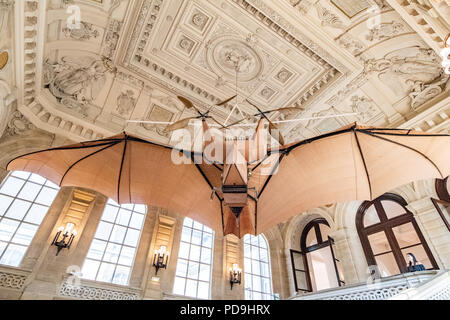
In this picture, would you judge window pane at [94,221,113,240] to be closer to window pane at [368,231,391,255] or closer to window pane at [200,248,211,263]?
window pane at [200,248,211,263]

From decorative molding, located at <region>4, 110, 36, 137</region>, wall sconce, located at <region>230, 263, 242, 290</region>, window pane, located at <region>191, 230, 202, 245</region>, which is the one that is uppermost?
decorative molding, located at <region>4, 110, 36, 137</region>

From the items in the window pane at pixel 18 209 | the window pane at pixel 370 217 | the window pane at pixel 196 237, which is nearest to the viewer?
the window pane at pixel 18 209

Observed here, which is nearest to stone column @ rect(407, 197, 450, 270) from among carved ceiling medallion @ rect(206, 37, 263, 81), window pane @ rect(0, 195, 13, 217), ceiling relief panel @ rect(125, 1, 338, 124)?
ceiling relief panel @ rect(125, 1, 338, 124)

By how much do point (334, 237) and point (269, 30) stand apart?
5.44 meters

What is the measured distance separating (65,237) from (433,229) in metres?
7.42

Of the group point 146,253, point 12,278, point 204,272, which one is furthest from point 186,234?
point 12,278

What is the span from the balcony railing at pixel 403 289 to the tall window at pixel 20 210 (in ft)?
18.5

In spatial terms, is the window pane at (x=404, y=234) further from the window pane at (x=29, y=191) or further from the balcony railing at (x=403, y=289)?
the window pane at (x=29, y=191)

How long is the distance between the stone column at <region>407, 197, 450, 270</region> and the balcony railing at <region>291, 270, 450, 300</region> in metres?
1.55

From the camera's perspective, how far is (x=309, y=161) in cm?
262

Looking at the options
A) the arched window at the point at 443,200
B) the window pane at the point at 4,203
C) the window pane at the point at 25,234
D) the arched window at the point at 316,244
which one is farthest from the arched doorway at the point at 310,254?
the window pane at the point at 4,203

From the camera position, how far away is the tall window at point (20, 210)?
13.9 ft

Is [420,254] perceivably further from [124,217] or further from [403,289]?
[124,217]

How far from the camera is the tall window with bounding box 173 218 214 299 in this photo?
5582 millimetres
